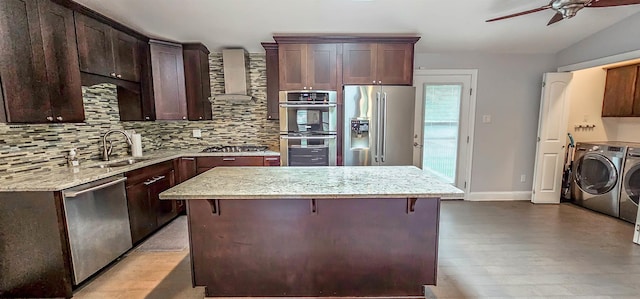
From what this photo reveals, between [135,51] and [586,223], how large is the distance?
5.84m

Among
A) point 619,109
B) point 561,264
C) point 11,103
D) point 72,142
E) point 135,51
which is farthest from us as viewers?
point 619,109

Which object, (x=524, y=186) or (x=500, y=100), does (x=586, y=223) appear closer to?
(x=524, y=186)

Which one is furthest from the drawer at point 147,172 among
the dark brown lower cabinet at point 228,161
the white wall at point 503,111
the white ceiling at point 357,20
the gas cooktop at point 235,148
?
the white wall at point 503,111

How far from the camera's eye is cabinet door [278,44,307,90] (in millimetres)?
3479

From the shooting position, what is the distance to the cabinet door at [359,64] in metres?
3.47

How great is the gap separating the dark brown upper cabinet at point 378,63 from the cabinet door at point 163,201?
2.47 m

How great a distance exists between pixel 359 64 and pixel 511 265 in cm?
263

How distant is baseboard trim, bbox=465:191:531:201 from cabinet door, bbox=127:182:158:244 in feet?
14.4

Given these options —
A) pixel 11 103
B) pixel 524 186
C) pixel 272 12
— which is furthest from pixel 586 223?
pixel 11 103

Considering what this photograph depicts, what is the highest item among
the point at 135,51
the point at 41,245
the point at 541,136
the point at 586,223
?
the point at 135,51

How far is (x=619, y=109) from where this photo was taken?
391 cm

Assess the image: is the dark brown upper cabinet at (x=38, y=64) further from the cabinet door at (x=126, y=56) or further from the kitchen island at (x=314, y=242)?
the kitchen island at (x=314, y=242)

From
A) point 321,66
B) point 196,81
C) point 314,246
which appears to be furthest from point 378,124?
point 196,81

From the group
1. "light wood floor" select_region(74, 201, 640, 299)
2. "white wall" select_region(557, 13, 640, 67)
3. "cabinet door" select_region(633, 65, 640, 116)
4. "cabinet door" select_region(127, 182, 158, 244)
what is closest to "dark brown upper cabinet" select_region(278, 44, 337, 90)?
"cabinet door" select_region(127, 182, 158, 244)
